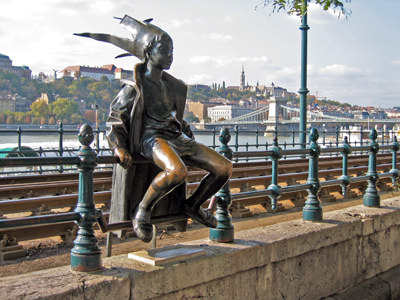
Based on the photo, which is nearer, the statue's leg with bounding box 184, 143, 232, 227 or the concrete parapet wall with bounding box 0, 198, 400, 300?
the concrete parapet wall with bounding box 0, 198, 400, 300

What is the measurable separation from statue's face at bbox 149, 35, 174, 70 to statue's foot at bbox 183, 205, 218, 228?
1.18 meters

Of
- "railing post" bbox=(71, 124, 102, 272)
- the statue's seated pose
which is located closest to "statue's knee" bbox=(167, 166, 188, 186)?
the statue's seated pose

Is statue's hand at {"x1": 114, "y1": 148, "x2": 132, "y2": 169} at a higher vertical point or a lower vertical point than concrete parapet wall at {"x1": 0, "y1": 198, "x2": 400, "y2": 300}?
higher

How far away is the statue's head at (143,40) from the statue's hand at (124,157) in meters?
0.74

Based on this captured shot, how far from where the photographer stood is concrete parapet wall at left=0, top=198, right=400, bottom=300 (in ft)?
10.4

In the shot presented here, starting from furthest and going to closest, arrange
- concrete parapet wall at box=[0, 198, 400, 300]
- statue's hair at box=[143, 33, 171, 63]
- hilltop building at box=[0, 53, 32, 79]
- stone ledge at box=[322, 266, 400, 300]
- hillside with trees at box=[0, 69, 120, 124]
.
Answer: hilltop building at box=[0, 53, 32, 79] → hillside with trees at box=[0, 69, 120, 124] → stone ledge at box=[322, 266, 400, 300] → statue's hair at box=[143, 33, 171, 63] → concrete parapet wall at box=[0, 198, 400, 300]

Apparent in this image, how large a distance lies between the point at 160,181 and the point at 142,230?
Result: 1.25ft

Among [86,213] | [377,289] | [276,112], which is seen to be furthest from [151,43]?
[276,112]

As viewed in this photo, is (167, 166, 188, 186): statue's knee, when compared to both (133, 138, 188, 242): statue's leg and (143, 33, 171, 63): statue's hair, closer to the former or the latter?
(133, 138, 188, 242): statue's leg

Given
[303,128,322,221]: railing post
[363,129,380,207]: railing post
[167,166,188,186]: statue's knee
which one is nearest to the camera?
[167,166,188,186]: statue's knee

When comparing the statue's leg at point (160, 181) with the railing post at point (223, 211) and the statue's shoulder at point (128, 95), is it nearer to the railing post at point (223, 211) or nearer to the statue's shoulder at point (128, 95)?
the statue's shoulder at point (128, 95)

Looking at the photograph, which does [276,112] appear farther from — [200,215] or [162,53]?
[162,53]

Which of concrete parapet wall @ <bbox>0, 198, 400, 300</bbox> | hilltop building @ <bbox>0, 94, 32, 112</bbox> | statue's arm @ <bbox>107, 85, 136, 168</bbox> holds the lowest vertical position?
concrete parapet wall @ <bbox>0, 198, 400, 300</bbox>

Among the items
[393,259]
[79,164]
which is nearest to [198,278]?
[79,164]
